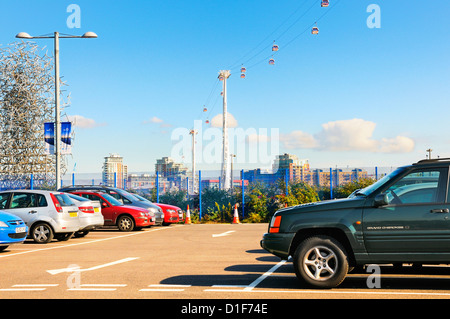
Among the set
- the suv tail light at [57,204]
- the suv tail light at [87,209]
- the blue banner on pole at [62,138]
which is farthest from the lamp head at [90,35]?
A: the suv tail light at [57,204]

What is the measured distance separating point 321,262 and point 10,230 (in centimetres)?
869

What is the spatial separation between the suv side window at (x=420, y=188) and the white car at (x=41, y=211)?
1110cm

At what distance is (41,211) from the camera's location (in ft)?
53.8

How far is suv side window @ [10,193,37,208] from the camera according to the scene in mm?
16562

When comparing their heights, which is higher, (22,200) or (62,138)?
(62,138)

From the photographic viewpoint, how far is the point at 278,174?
29.4m

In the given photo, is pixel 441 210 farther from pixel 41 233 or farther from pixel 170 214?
pixel 170 214

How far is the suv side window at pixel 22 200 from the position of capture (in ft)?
54.3

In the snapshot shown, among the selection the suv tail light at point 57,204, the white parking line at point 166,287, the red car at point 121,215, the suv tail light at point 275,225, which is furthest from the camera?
the red car at point 121,215

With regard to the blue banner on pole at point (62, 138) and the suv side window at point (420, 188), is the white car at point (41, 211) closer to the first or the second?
the blue banner on pole at point (62, 138)

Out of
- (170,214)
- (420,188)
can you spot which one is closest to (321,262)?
(420,188)

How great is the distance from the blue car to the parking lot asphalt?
35 centimetres

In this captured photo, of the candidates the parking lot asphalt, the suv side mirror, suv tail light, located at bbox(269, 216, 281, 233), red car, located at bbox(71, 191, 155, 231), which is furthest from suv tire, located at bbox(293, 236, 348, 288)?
red car, located at bbox(71, 191, 155, 231)

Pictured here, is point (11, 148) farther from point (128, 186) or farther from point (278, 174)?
point (278, 174)
